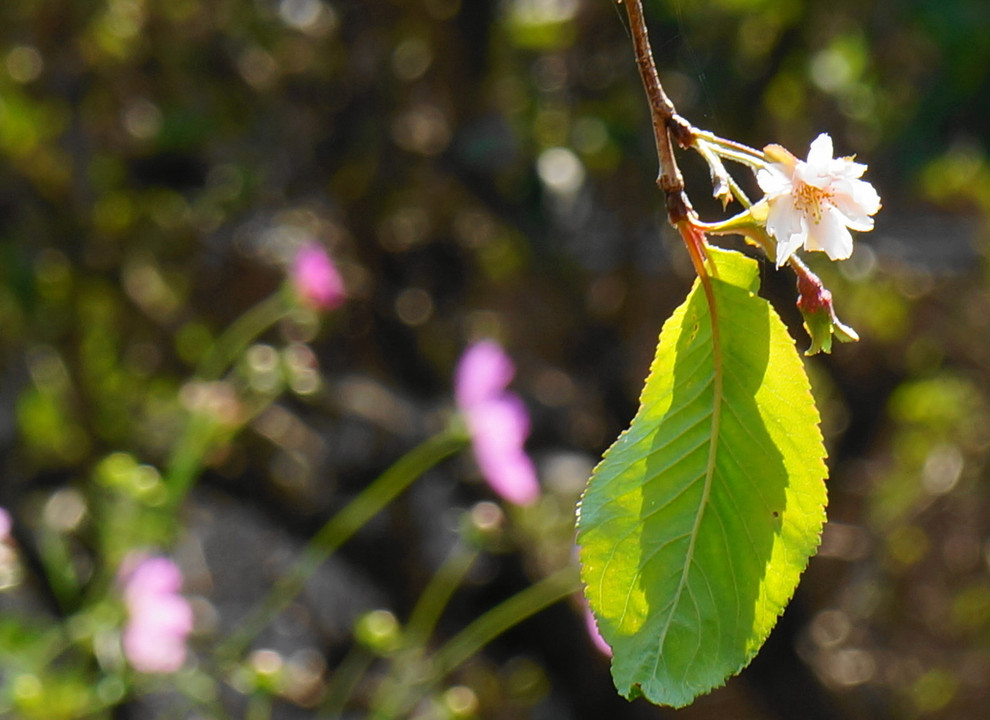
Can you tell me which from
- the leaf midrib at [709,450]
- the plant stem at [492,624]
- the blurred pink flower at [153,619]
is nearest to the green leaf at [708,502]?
the leaf midrib at [709,450]

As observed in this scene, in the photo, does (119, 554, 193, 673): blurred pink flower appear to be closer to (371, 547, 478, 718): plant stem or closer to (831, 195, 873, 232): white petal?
(371, 547, 478, 718): plant stem

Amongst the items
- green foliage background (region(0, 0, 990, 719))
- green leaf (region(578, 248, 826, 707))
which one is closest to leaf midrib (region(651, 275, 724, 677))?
green leaf (region(578, 248, 826, 707))

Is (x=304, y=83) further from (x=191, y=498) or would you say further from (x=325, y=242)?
(x=191, y=498)

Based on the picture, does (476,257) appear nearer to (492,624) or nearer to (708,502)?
(492,624)

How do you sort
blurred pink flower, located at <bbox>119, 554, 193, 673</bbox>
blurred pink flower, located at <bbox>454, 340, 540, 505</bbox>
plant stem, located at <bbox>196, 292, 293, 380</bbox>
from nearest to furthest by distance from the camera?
blurred pink flower, located at <bbox>119, 554, 193, 673</bbox> → blurred pink flower, located at <bbox>454, 340, 540, 505</bbox> → plant stem, located at <bbox>196, 292, 293, 380</bbox>

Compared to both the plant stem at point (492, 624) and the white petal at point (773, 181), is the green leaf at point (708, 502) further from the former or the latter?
the plant stem at point (492, 624)

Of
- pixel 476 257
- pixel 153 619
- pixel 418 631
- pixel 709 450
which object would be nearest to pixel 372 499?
pixel 418 631

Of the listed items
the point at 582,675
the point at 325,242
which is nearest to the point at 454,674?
the point at 582,675
